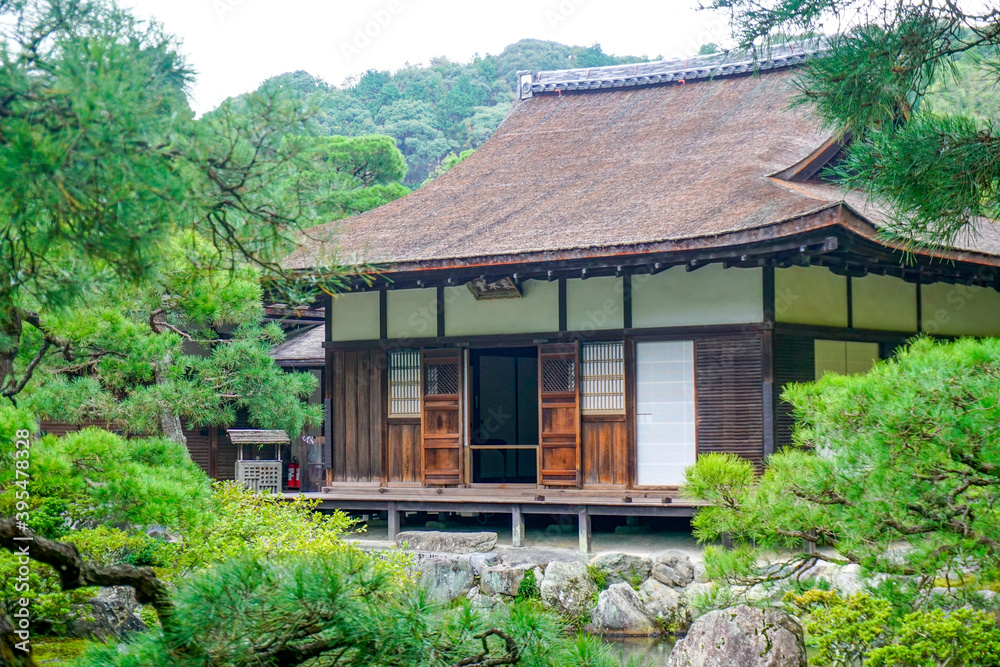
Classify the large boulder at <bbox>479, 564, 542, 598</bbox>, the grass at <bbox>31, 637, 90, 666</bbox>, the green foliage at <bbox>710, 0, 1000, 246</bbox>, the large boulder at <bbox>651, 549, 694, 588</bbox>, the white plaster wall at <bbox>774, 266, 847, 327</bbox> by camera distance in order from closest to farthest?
the green foliage at <bbox>710, 0, 1000, 246</bbox>, the grass at <bbox>31, 637, 90, 666</bbox>, the large boulder at <bbox>651, 549, 694, 588</bbox>, the large boulder at <bbox>479, 564, 542, 598</bbox>, the white plaster wall at <bbox>774, 266, 847, 327</bbox>

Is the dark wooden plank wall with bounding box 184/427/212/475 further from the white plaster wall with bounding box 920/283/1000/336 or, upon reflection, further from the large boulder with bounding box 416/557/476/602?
the white plaster wall with bounding box 920/283/1000/336

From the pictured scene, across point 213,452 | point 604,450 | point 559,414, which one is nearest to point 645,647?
point 604,450

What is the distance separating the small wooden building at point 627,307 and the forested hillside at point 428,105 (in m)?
29.7

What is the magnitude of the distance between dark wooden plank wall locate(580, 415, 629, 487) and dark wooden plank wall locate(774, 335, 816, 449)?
64.2 inches

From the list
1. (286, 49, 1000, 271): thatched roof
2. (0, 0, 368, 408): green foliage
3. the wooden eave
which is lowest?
(0, 0, 368, 408): green foliage

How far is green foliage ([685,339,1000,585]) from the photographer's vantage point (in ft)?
16.3

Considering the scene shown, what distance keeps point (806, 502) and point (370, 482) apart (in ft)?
24.8

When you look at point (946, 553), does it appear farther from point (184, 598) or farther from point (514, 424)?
point (514, 424)

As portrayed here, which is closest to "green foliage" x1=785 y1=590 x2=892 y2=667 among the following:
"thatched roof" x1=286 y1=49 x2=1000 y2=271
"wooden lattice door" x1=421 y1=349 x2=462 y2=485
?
"thatched roof" x1=286 y1=49 x2=1000 y2=271

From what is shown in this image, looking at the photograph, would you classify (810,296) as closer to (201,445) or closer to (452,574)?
(452,574)

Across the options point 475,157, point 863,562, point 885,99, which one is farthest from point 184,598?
point 475,157

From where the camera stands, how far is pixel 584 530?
35.6 ft

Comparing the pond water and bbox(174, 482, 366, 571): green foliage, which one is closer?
bbox(174, 482, 366, 571): green foliage

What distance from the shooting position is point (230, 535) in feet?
26.0
